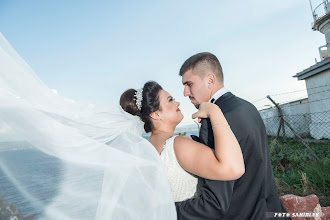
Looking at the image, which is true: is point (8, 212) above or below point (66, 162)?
below

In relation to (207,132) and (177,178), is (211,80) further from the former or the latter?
(177,178)

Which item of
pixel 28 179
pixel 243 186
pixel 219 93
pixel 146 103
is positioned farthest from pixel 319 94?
pixel 28 179

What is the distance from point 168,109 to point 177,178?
87cm

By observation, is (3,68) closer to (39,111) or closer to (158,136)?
(39,111)

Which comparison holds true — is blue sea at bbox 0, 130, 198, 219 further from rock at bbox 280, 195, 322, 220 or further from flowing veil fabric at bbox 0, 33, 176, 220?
rock at bbox 280, 195, 322, 220

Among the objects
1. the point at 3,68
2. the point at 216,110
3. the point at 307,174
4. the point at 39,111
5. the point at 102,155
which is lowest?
the point at 307,174

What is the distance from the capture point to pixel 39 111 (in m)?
1.91

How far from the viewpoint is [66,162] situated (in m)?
1.96

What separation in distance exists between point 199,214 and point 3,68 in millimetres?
1772

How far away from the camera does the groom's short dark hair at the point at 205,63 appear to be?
2958 millimetres

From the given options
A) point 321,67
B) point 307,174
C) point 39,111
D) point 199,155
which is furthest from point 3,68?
point 321,67

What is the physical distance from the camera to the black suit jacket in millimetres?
2045

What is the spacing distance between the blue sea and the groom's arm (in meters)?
1.07

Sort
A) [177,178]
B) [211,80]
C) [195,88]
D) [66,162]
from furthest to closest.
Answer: [195,88] → [211,80] → [177,178] → [66,162]
